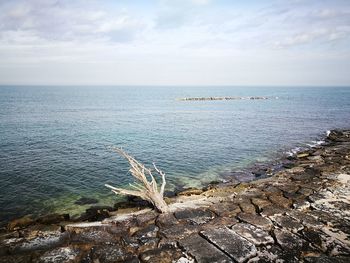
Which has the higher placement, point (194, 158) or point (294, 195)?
point (294, 195)

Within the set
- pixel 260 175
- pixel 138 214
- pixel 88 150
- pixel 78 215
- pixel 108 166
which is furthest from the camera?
pixel 88 150

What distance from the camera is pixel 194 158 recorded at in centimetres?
2300

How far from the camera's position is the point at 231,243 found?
7379mm

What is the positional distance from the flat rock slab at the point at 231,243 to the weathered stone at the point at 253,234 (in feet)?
0.61

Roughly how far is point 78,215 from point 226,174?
11183 mm

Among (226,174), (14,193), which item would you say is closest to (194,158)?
(226,174)

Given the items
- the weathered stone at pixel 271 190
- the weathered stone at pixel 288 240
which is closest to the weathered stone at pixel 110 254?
the weathered stone at pixel 288 240

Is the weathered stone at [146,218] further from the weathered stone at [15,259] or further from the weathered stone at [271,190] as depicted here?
the weathered stone at [271,190]

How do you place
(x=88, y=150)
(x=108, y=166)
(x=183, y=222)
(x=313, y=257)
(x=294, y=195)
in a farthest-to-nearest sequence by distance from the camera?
(x=88, y=150) < (x=108, y=166) < (x=294, y=195) < (x=183, y=222) < (x=313, y=257)

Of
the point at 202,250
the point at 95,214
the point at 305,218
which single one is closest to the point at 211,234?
the point at 202,250

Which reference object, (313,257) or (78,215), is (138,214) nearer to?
(78,215)

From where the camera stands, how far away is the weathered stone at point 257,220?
27.4 ft

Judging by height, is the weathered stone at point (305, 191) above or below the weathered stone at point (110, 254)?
below

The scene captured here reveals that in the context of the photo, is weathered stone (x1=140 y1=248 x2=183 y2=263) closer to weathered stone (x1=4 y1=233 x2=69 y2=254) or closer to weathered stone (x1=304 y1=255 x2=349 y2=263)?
weathered stone (x1=4 y1=233 x2=69 y2=254)
